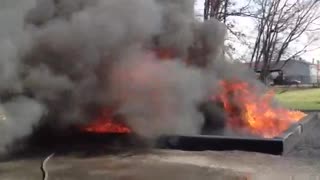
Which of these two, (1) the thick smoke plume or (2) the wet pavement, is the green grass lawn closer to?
(1) the thick smoke plume

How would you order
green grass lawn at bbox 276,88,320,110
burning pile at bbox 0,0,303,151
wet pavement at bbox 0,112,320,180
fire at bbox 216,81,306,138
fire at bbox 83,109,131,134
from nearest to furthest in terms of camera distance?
wet pavement at bbox 0,112,320,180, burning pile at bbox 0,0,303,151, fire at bbox 83,109,131,134, fire at bbox 216,81,306,138, green grass lawn at bbox 276,88,320,110

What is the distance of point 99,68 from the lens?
441 inches

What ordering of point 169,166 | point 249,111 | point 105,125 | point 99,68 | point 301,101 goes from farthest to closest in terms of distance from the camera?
point 301,101
point 249,111
point 105,125
point 99,68
point 169,166

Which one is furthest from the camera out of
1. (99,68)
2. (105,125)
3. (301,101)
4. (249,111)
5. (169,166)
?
(301,101)

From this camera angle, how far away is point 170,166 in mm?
Answer: 8320

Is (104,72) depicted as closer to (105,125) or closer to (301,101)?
(105,125)

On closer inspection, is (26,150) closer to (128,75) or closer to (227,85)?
(128,75)

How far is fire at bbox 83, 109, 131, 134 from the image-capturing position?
1138 centimetres

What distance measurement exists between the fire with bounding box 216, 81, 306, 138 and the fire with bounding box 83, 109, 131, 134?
3575 millimetres

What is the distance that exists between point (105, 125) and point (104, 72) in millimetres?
1514

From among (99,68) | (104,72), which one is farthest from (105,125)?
(99,68)

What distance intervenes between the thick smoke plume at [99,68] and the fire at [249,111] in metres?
1.61

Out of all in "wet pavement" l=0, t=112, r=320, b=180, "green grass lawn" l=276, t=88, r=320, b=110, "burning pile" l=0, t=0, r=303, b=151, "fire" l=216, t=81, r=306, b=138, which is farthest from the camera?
"green grass lawn" l=276, t=88, r=320, b=110

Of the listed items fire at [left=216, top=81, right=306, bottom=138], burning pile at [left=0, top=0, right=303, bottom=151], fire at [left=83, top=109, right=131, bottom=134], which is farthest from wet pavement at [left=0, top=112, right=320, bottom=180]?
fire at [left=216, top=81, right=306, bottom=138]
